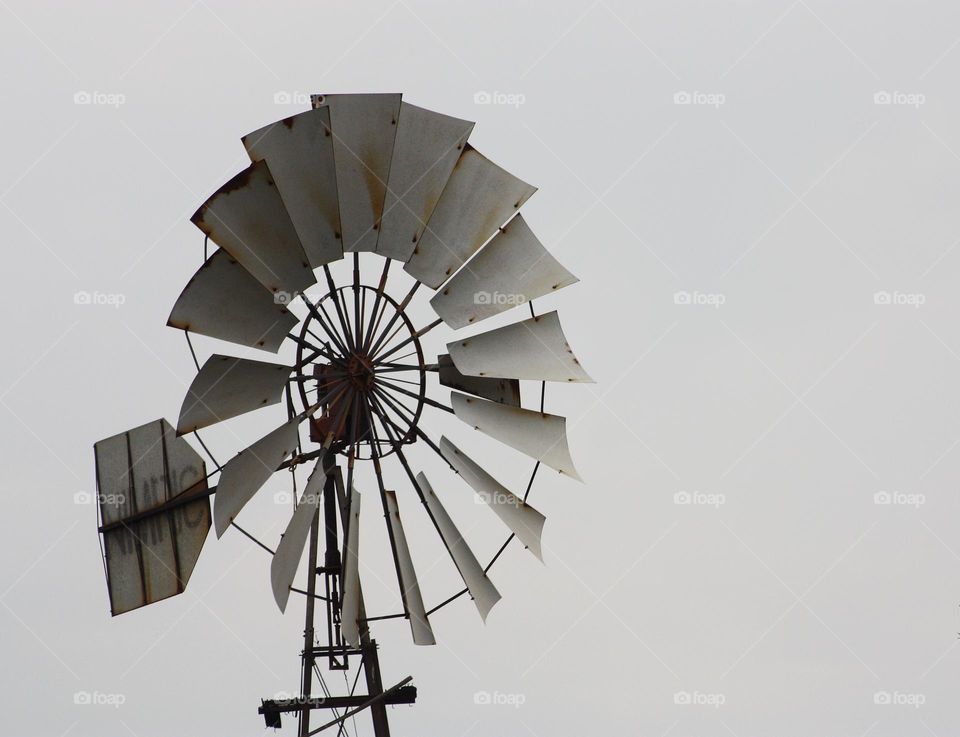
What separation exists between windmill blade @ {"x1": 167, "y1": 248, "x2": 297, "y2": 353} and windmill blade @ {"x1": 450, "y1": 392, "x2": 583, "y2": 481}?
1.71 metres

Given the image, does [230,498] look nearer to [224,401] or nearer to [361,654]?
[224,401]

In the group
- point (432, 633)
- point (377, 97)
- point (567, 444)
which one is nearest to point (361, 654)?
point (432, 633)

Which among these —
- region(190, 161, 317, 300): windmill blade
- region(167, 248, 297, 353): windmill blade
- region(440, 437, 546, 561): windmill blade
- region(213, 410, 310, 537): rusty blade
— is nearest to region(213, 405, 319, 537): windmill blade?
region(213, 410, 310, 537): rusty blade

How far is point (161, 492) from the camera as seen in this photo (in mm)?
12953

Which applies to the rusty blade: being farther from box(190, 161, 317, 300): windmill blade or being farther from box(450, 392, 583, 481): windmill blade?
box(450, 392, 583, 481): windmill blade

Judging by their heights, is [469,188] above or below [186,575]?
above

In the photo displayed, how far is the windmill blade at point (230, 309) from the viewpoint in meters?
11.9

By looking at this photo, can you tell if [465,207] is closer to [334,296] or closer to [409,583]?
[334,296]

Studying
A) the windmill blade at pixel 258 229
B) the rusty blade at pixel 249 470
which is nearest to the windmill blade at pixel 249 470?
the rusty blade at pixel 249 470

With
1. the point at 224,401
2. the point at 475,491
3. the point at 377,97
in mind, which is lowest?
the point at 475,491

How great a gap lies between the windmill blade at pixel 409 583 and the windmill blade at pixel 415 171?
207cm

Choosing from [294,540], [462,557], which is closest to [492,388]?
[462,557]

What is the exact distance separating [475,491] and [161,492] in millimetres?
2515

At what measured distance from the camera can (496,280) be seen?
13.1 meters
